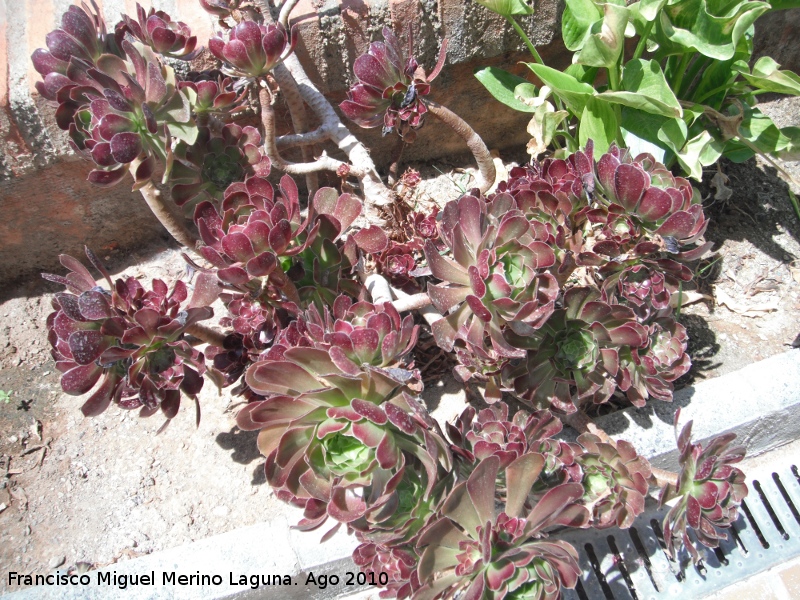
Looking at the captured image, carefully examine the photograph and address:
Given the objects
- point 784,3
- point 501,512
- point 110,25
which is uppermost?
point 110,25

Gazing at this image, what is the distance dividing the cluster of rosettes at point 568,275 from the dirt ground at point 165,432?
42 centimetres

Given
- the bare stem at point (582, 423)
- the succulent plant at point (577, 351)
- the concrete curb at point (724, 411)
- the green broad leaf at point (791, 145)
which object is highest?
the green broad leaf at point (791, 145)

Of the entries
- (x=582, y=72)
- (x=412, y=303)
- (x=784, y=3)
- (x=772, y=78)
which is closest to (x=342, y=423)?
(x=412, y=303)

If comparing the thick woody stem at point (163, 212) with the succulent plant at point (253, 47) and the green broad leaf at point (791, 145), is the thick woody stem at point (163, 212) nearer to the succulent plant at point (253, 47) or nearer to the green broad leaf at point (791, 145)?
the succulent plant at point (253, 47)

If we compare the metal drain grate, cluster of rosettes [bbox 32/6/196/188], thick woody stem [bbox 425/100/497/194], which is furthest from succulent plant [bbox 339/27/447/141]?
the metal drain grate

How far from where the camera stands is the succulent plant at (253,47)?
4.33 ft

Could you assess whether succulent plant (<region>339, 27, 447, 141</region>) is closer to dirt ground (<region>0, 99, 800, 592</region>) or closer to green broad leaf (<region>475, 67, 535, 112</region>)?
green broad leaf (<region>475, 67, 535, 112</region>)

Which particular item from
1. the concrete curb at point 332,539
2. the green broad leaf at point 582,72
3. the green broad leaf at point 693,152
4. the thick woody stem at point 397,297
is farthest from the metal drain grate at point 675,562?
the green broad leaf at point 582,72

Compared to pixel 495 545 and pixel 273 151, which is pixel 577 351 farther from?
pixel 273 151

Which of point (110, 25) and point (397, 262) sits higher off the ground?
point (110, 25)

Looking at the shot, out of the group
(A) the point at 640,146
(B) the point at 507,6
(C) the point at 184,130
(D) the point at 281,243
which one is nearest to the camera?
(D) the point at 281,243

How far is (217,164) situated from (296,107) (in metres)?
0.35

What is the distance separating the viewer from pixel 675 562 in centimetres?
168

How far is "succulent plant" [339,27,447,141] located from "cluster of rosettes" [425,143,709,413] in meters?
0.34
